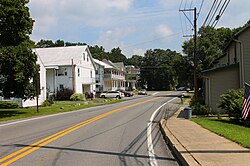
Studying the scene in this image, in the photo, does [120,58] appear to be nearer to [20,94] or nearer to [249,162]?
[20,94]

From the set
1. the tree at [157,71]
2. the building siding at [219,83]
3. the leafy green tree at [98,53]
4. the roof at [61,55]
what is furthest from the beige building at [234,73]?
the tree at [157,71]

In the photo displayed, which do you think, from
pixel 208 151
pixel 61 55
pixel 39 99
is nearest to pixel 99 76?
pixel 61 55

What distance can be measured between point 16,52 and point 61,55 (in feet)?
122

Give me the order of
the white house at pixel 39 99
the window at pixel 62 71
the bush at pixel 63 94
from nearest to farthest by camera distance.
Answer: the white house at pixel 39 99 → the bush at pixel 63 94 → the window at pixel 62 71

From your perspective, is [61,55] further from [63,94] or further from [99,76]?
[99,76]

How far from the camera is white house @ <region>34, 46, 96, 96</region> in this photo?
199ft

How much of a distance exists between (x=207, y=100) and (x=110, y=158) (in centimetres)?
2428

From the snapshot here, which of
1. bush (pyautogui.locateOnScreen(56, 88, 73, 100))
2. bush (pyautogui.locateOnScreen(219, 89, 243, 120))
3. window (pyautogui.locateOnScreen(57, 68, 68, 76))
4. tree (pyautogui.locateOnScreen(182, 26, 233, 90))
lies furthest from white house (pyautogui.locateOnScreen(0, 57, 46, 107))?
tree (pyautogui.locateOnScreen(182, 26, 233, 90))

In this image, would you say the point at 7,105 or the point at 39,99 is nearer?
the point at 7,105

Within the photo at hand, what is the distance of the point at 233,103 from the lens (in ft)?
65.8

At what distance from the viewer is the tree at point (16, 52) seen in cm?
2789

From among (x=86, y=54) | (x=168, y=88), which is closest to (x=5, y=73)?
(x=86, y=54)

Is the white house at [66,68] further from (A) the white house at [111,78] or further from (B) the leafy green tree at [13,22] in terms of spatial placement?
(B) the leafy green tree at [13,22]

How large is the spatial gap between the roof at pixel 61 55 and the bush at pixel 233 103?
4381 cm
